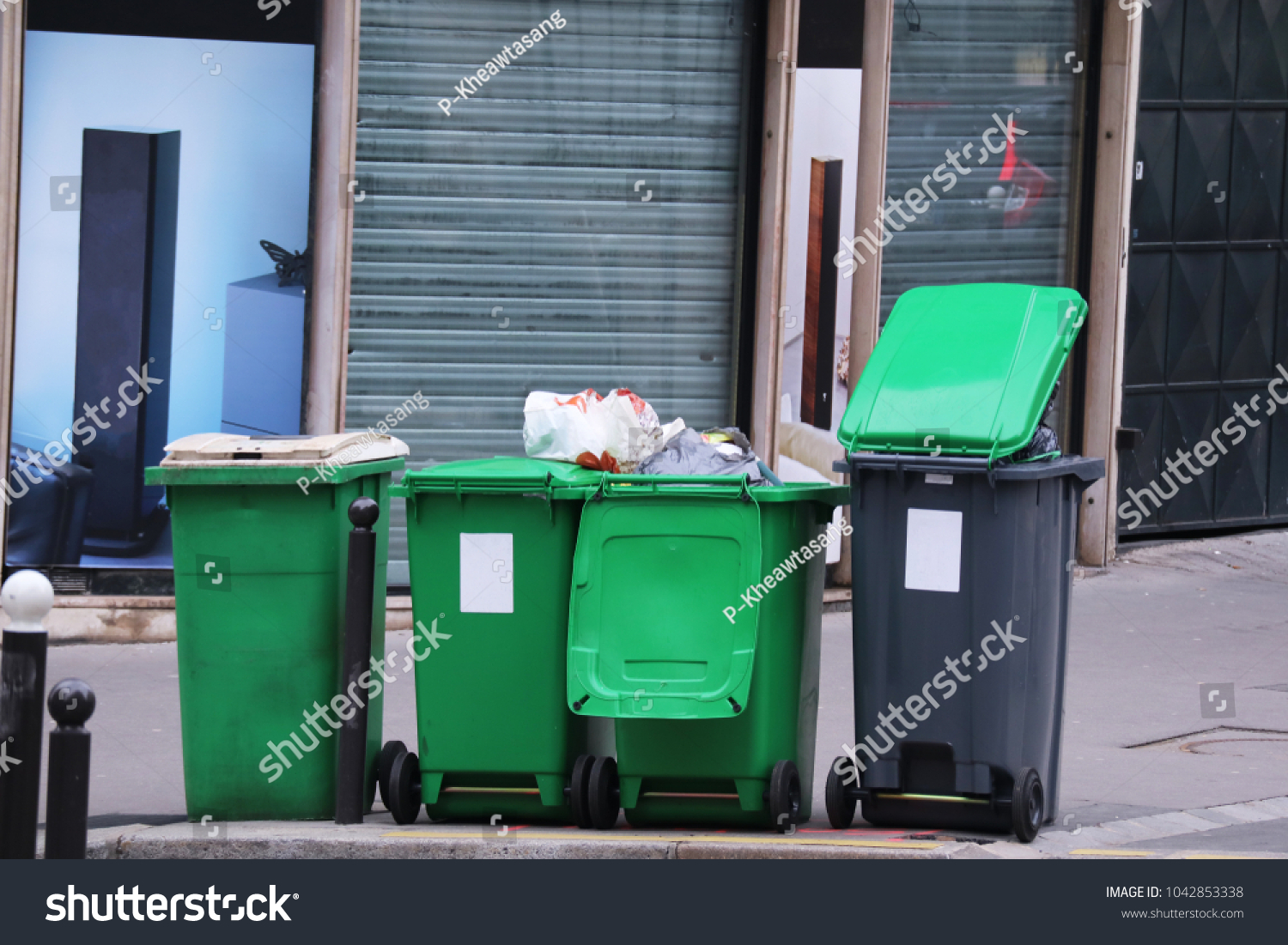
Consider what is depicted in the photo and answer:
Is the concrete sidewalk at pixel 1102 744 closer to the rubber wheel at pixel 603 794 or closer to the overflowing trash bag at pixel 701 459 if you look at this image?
the rubber wheel at pixel 603 794

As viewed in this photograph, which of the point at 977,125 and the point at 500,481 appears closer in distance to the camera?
the point at 500,481

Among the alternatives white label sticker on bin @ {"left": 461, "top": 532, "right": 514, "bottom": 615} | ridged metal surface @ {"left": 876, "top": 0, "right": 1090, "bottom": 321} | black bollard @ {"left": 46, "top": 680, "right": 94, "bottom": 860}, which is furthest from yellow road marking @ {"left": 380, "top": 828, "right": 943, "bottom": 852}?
ridged metal surface @ {"left": 876, "top": 0, "right": 1090, "bottom": 321}

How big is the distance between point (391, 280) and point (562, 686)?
4.23 m

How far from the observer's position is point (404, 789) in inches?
208

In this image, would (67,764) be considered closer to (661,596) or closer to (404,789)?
(404,789)

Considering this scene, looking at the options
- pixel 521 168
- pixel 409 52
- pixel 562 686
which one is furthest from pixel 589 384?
pixel 562 686

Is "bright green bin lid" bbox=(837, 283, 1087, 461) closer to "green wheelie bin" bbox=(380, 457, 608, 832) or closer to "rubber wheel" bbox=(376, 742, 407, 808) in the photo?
"green wheelie bin" bbox=(380, 457, 608, 832)

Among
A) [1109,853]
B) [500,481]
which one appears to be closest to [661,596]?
[500,481]

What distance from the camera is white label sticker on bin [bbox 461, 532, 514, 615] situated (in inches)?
204

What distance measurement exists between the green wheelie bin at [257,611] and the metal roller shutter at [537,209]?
3.63 meters

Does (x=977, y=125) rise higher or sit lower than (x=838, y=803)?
higher

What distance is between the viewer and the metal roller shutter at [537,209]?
879cm

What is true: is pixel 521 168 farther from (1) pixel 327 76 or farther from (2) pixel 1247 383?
(2) pixel 1247 383

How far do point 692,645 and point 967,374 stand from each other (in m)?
1.23
